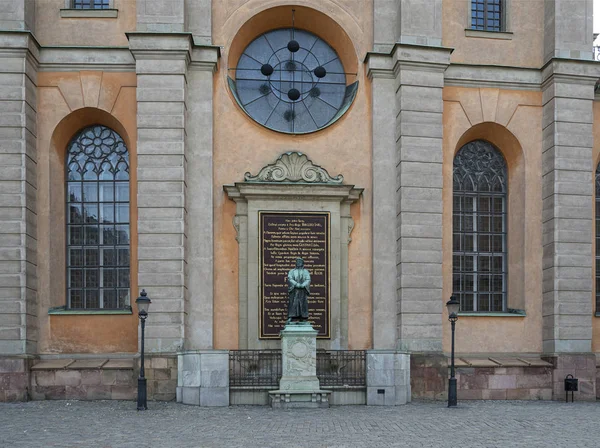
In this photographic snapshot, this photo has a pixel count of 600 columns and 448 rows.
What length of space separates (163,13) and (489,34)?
1045 cm

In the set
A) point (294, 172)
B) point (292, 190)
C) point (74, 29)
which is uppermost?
point (74, 29)

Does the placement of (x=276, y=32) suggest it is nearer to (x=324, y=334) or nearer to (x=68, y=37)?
(x=68, y=37)

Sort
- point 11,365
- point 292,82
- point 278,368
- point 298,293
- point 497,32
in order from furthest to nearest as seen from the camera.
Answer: point 497,32
point 292,82
point 278,368
point 11,365
point 298,293

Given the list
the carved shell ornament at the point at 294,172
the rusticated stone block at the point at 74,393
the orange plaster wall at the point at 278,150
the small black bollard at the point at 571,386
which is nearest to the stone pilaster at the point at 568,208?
the small black bollard at the point at 571,386

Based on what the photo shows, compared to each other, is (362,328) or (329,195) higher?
(329,195)

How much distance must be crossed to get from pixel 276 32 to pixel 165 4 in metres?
3.96

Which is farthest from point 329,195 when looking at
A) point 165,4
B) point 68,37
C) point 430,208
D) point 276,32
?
point 68,37

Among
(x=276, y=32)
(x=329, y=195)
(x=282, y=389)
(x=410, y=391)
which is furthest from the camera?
(x=276, y=32)

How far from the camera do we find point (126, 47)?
22234 millimetres

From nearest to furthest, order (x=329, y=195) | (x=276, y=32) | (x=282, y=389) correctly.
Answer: (x=282, y=389)
(x=329, y=195)
(x=276, y=32)

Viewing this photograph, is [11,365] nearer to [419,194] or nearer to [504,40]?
[419,194]

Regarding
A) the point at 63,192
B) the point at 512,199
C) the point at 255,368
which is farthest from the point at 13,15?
the point at 512,199

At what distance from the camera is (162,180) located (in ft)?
70.2

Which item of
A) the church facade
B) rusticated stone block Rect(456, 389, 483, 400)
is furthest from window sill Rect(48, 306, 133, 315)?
rusticated stone block Rect(456, 389, 483, 400)
